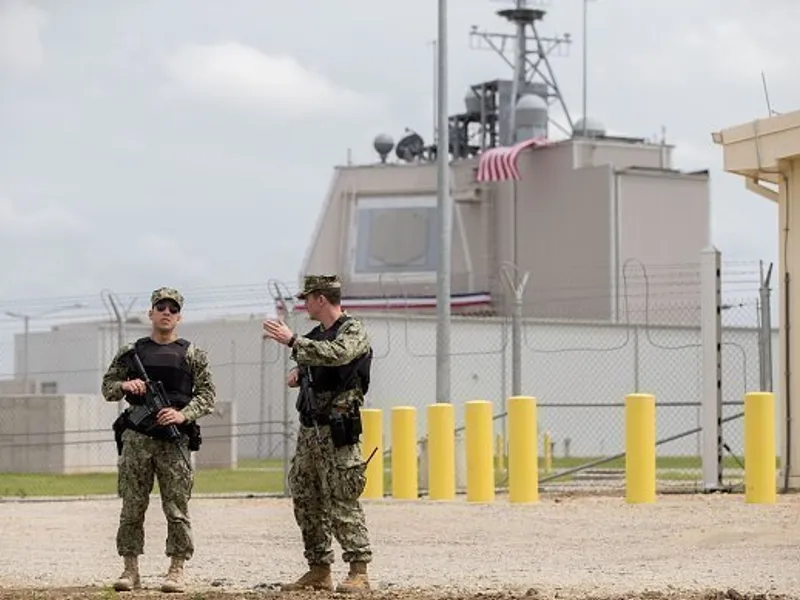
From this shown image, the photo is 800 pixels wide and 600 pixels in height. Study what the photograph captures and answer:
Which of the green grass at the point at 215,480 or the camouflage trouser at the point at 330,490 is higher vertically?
the camouflage trouser at the point at 330,490

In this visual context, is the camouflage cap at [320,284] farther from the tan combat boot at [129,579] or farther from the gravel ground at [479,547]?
the tan combat boot at [129,579]

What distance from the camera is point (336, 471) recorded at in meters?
11.0

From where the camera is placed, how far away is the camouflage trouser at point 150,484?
11508mm

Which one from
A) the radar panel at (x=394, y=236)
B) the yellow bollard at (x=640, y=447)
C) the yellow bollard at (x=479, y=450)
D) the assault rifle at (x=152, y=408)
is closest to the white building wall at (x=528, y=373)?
the radar panel at (x=394, y=236)

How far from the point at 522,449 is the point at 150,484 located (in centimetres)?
756

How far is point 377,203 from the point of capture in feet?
172

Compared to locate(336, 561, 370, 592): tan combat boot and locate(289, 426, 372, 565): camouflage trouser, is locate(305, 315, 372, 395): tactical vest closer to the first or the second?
locate(289, 426, 372, 565): camouflage trouser

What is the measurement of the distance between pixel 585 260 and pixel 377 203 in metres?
6.92

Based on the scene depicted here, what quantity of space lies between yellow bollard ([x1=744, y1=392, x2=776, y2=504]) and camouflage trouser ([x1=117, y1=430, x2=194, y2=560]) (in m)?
7.77

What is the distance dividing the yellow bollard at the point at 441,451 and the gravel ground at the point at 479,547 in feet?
0.64

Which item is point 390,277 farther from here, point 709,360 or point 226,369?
point 709,360

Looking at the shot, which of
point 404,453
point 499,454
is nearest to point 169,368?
point 404,453

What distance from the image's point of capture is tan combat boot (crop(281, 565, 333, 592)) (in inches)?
443

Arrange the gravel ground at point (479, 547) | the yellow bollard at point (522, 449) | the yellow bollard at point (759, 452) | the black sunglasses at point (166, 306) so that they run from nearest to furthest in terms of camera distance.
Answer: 1. the black sunglasses at point (166, 306)
2. the gravel ground at point (479, 547)
3. the yellow bollard at point (759, 452)
4. the yellow bollard at point (522, 449)
